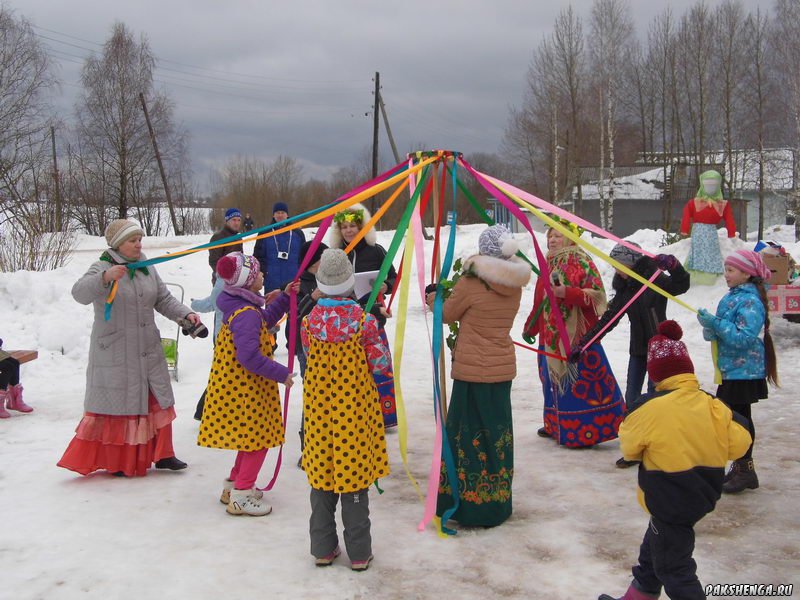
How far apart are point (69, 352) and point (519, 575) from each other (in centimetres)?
663

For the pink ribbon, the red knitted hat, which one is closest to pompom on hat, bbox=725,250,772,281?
the red knitted hat

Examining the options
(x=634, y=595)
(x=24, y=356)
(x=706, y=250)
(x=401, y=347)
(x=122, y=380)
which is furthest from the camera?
(x=706, y=250)

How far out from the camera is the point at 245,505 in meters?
4.34

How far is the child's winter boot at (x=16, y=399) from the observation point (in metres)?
6.57

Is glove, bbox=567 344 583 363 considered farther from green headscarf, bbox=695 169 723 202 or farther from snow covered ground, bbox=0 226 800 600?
green headscarf, bbox=695 169 723 202

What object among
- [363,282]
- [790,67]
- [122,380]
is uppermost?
[790,67]

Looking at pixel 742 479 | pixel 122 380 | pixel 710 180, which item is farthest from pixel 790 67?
pixel 122 380

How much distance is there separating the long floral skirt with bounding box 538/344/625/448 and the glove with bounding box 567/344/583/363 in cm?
7

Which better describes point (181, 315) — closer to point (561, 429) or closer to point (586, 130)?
point (561, 429)

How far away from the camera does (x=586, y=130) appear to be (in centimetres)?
3247

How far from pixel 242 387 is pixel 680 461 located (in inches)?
97.9

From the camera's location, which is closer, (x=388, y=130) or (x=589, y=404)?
(x=589, y=404)

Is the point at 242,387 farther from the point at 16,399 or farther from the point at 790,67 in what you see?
the point at 790,67

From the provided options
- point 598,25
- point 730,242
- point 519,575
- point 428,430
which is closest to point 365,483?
point 519,575
